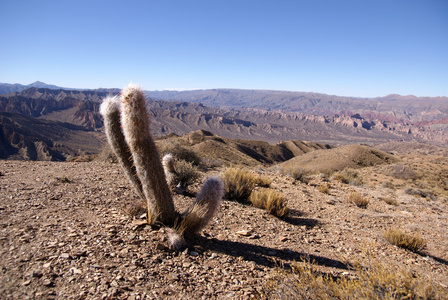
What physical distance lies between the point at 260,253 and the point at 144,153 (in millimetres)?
2623

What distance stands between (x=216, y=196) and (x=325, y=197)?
640cm

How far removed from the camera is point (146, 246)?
3.74 metres

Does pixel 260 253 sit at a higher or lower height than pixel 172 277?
lower

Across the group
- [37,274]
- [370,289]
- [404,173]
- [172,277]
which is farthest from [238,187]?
[404,173]

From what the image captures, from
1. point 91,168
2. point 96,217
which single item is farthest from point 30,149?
point 96,217

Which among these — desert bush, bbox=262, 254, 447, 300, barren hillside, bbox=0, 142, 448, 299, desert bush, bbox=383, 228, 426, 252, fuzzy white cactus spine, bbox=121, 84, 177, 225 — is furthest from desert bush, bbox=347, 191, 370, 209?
fuzzy white cactus spine, bbox=121, 84, 177, 225

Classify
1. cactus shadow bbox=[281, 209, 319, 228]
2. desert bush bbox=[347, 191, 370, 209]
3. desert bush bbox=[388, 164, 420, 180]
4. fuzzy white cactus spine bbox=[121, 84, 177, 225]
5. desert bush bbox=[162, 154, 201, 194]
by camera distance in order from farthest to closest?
desert bush bbox=[388, 164, 420, 180] < desert bush bbox=[347, 191, 370, 209] < desert bush bbox=[162, 154, 201, 194] < cactus shadow bbox=[281, 209, 319, 228] < fuzzy white cactus spine bbox=[121, 84, 177, 225]

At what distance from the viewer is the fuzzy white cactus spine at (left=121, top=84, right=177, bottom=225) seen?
396 cm

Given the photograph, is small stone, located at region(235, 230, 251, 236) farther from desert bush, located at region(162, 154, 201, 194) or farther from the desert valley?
desert bush, located at region(162, 154, 201, 194)

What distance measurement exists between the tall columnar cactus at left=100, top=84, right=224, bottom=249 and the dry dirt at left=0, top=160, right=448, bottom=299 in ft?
0.99

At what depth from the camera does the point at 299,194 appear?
908cm

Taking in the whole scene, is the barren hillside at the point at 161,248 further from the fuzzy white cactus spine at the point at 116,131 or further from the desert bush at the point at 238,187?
the fuzzy white cactus spine at the point at 116,131

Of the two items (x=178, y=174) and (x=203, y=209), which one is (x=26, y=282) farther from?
(x=178, y=174)

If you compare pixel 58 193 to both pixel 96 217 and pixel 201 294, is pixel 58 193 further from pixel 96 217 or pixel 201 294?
pixel 201 294
